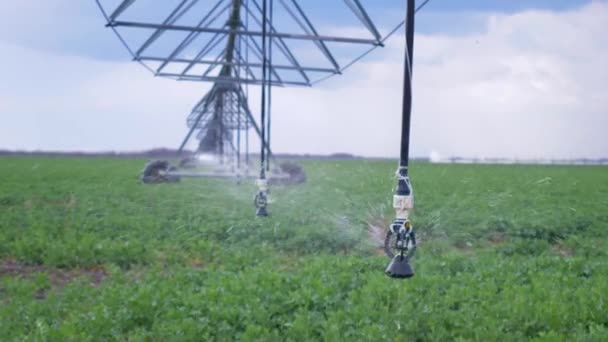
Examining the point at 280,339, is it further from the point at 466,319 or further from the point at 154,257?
the point at 154,257

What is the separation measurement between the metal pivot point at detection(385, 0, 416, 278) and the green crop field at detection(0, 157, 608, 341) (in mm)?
580

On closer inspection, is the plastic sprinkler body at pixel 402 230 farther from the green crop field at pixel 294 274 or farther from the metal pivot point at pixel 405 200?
the green crop field at pixel 294 274

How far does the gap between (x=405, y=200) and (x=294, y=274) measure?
2.66m

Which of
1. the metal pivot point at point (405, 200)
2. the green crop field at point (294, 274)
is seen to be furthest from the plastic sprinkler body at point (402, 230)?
the green crop field at point (294, 274)

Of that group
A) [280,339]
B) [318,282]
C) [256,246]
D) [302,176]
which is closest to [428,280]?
[318,282]

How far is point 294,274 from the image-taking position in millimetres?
6738

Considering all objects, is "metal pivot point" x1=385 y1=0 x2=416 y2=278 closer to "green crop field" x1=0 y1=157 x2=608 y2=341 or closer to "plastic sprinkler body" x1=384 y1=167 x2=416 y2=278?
"plastic sprinkler body" x1=384 y1=167 x2=416 y2=278

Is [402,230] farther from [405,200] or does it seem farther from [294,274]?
[294,274]

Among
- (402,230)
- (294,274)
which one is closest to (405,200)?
(402,230)

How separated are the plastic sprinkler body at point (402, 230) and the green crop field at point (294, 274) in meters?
0.56

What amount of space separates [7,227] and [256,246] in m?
4.05

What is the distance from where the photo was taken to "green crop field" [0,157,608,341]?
491 cm

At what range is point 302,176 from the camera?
20156 millimetres

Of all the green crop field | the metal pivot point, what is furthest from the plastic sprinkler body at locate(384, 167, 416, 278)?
the green crop field
